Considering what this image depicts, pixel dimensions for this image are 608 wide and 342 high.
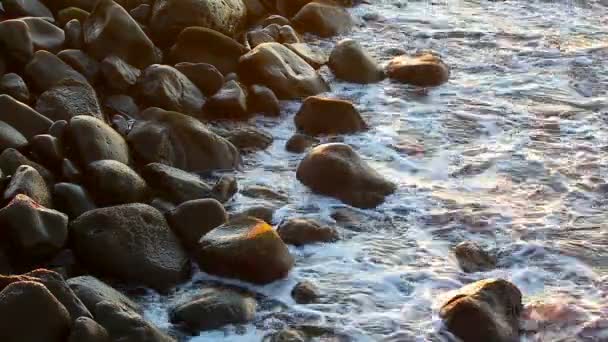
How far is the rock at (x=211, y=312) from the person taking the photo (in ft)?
13.9

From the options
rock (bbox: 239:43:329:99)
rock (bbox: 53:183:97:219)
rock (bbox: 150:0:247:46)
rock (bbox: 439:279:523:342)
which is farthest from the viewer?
rock (bbox: 150:0:247:46)

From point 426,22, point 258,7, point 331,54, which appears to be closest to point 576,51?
point 426,22

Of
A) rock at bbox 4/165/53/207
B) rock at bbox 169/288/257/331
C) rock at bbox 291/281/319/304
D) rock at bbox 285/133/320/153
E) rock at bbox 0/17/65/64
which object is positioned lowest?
rock at bbox 285/133/320/153

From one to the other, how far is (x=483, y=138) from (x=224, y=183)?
6.59ft

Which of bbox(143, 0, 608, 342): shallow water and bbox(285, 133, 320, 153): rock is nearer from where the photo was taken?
bbox(143, 0, 608, 342): shallow water

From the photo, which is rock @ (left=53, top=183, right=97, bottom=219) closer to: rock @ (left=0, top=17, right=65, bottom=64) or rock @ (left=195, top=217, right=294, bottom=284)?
rock @ (left=195, top=217, right=294, bottom=284)

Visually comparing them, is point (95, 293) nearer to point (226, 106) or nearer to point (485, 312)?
point (485, 312)

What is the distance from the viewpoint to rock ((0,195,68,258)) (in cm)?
447

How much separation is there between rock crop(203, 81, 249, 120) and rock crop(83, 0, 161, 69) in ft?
2.07

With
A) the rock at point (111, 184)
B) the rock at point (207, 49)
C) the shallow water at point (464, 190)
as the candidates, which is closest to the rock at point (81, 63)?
the rock at point (207, 49)

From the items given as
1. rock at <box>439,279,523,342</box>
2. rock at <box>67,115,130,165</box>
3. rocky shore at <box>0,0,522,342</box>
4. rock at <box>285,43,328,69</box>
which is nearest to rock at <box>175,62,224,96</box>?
rocky shore at <box>0,0,522,342</box>

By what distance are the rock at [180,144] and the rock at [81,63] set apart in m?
0.79

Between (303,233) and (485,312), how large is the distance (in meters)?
1.17

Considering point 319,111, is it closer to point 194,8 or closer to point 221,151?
point 221,151
